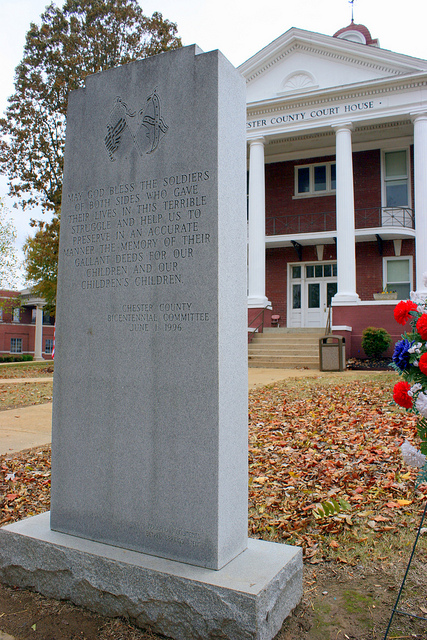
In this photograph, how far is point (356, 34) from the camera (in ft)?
90.3

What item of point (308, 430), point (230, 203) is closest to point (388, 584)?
point (230, 203)

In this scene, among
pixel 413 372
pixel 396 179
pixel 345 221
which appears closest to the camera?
pixel 413 372

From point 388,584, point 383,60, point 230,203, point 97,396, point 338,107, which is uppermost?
point 383,60

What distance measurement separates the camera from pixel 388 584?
3008 mm

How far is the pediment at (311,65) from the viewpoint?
20312 millimetres

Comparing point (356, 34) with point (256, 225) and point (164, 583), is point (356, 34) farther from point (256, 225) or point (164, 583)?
point (164, 583)

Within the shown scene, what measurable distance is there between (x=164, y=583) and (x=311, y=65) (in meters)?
22.9

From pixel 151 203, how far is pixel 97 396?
1.20 metres

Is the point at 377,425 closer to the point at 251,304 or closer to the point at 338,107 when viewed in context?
the point at 251,304

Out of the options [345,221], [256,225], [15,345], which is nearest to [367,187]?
[345,221]

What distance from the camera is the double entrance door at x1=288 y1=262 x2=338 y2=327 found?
23.9 meters

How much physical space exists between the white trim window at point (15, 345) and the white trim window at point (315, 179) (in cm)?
3365

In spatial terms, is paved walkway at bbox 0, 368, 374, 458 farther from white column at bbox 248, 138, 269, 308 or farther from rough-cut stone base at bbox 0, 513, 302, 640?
white column at bbox 248, 138, 269, 308

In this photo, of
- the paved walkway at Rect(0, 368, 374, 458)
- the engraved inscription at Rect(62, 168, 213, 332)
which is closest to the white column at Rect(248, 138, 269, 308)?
the paved walkway at Rect(0, 368, 374, 458)
